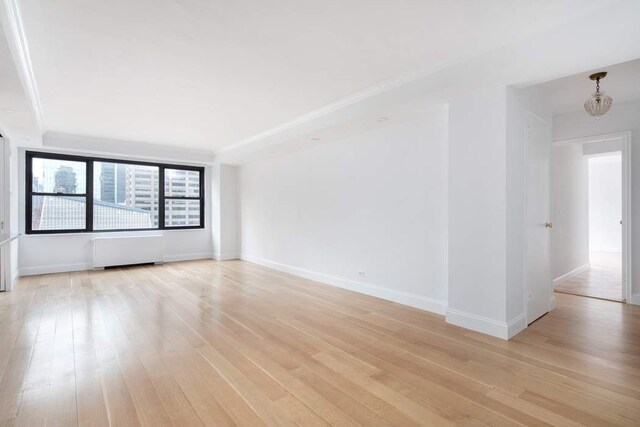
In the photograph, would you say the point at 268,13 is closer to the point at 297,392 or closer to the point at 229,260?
the point at 297,392

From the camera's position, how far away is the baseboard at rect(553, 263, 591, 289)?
4.92 meters

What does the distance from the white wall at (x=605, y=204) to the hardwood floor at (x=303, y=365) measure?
6.40m

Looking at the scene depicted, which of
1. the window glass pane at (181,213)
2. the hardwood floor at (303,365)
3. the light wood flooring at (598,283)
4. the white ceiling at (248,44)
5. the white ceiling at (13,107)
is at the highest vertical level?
the white ceiling at (248,44)

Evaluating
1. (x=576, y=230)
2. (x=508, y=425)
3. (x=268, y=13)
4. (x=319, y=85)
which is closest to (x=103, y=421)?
(x=508, y=425)

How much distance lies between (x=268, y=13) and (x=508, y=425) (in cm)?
302

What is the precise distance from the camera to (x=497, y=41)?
2.62 metres

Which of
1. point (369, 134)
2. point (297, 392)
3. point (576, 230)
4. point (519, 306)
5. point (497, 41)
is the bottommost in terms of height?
point (297, 392)

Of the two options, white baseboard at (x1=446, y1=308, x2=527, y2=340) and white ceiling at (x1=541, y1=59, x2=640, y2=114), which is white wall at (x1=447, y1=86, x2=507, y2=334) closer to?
white baseboard at (x1=446, y1=308, x2=527, y2=340)

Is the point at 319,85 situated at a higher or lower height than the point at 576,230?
higher

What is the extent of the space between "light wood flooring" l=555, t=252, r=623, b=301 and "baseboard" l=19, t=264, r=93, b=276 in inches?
332

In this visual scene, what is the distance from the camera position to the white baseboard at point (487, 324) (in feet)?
9.68

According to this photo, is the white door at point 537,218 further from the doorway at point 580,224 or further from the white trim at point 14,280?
the white trim at point 14,280

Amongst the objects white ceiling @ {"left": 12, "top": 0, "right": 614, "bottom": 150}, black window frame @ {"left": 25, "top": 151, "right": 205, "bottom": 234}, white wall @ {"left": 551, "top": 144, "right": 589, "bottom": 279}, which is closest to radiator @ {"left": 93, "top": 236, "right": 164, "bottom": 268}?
black window frame @ {"left": 25, "top": 151, "right": 205, "bottom": 234}

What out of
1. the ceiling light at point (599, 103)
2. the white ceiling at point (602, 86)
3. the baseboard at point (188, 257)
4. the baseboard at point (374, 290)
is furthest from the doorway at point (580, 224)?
the baseboard at point (188, 257)
